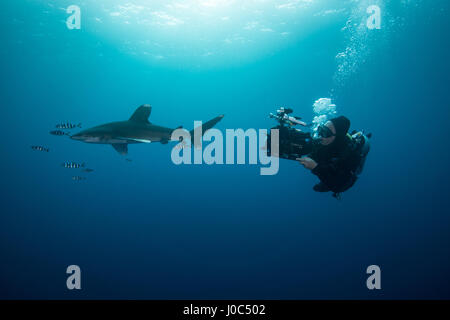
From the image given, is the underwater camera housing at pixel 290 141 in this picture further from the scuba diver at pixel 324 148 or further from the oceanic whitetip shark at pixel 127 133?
the oceanic whitetip shark at pixel 127 133

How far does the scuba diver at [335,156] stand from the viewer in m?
4.40

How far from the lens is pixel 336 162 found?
15.0ft

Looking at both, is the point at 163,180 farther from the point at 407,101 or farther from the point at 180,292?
the point at 407,101

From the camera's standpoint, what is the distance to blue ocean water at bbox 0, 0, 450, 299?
22359mm

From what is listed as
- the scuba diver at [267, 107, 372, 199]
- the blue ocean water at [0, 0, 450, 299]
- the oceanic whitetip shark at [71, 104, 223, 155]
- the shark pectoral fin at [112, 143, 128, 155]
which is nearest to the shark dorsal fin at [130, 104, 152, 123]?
the oceanic whitetip shark at [71, 104, 223, 155]

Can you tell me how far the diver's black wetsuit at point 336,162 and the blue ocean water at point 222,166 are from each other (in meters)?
20.4

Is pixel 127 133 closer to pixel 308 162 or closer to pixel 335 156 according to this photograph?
pixel 308 162

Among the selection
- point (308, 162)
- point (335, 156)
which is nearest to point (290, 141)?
point (308, 162)

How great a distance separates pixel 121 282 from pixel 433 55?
40510mm

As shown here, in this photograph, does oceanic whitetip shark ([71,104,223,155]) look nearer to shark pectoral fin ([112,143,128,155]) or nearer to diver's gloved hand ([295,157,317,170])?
shark pectoral fin ([112,143,128,155])

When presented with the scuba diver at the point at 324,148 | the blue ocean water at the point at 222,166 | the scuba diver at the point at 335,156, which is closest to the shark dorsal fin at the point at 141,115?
the scuba diver at the point at 324,148

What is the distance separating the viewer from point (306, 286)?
23.0 m

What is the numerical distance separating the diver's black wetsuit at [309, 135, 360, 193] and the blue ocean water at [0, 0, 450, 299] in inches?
803

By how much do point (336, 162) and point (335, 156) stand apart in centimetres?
13
